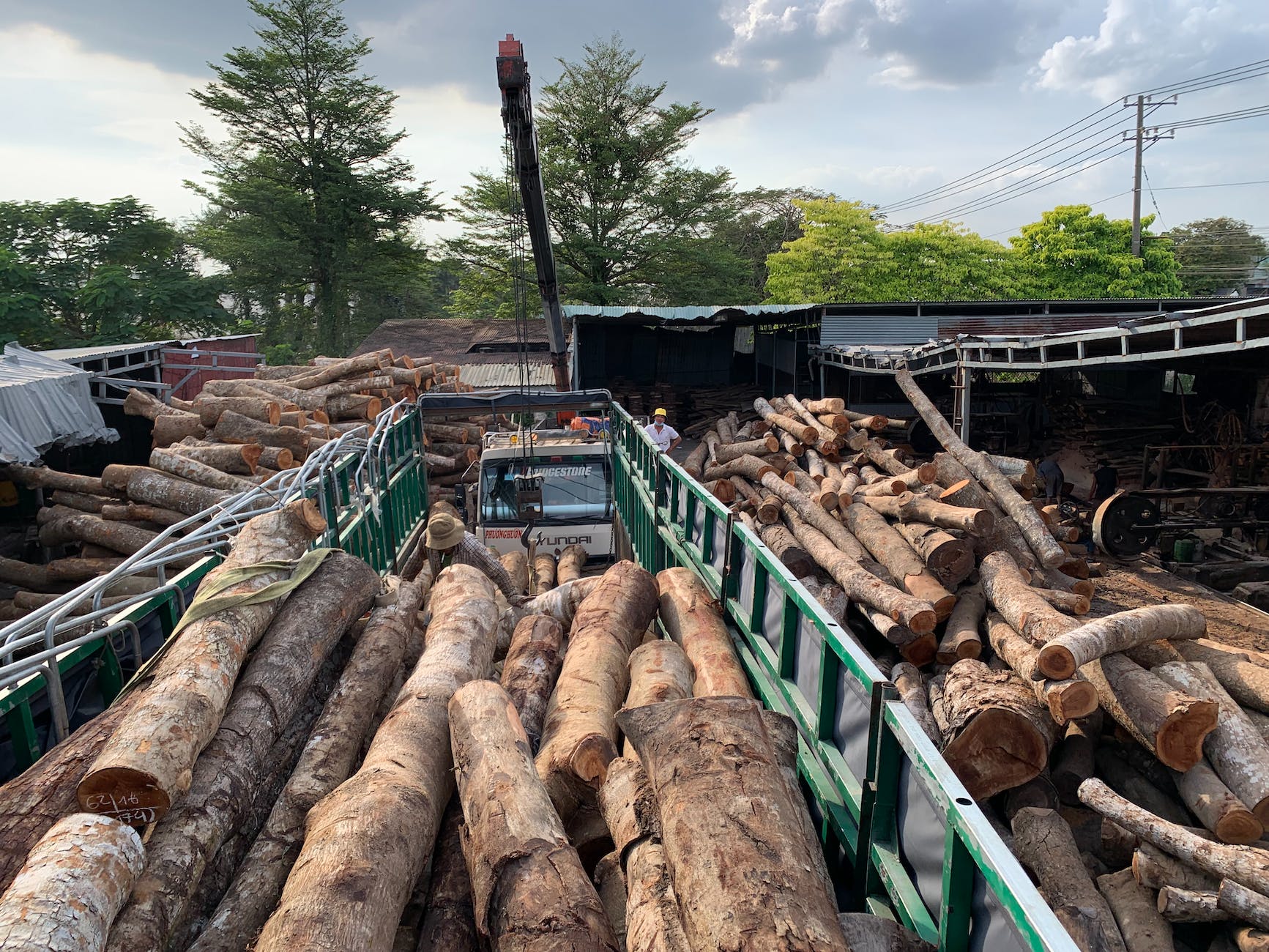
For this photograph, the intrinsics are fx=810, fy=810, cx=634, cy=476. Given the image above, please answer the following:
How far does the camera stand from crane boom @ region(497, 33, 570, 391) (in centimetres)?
864

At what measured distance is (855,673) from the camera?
3236 mm

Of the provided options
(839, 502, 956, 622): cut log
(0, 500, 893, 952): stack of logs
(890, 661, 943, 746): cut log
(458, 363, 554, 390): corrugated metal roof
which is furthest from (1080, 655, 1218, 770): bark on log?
(458, 363, 554, 390): corrugated metal roof

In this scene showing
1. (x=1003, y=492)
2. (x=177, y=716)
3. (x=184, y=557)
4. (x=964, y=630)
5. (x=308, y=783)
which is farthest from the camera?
(x=1003, y=492)

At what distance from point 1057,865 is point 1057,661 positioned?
1.15 meters

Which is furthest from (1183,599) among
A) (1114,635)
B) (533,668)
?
(533,668)

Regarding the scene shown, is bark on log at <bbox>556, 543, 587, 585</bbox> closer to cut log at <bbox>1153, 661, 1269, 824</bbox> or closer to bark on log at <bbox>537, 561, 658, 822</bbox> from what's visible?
bark on log at <bbox>537, 561, 658, 822</bbox>

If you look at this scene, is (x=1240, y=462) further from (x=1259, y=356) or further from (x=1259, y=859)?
(x=1259, y=859)

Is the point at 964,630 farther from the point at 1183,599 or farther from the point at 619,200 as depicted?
the point at 619,200

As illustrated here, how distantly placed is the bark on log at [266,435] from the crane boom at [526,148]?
4220 mm

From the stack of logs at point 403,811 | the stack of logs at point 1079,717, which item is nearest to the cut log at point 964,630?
the stack of logs at point 1079,717

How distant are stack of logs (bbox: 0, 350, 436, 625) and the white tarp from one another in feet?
1.72

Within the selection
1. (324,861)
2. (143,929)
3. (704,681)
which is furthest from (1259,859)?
(143,929)

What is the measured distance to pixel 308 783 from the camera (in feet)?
11.9

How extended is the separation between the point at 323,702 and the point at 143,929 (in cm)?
185
